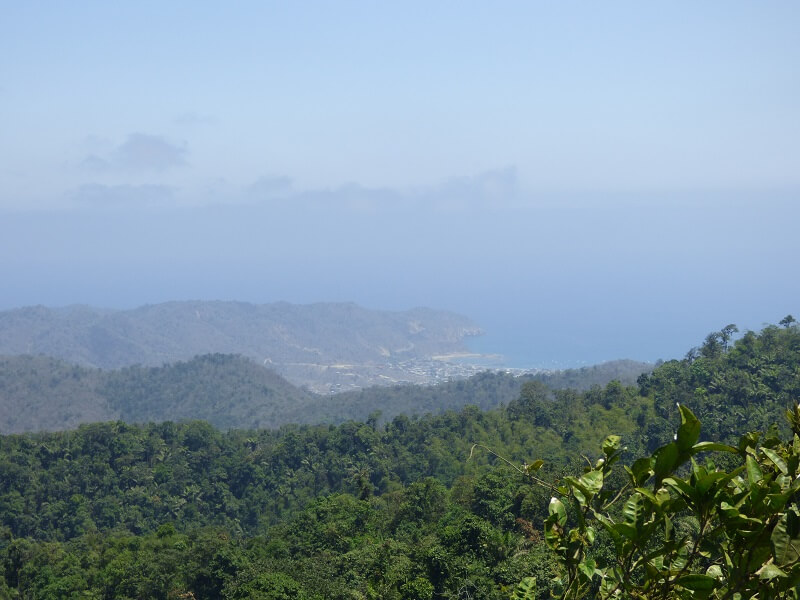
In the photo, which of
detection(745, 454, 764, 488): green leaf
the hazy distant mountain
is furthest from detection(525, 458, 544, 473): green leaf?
the hazy distant mountain

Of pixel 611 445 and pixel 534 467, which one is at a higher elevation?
pixel 611 445

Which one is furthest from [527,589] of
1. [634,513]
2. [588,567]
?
[634,513]

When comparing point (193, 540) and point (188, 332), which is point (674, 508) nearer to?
point (193, 540)

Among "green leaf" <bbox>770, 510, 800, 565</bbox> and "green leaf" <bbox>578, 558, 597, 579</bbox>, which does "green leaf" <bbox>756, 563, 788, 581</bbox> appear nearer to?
"green leaf" <bbox>770, 510, 800, 565</bbox>

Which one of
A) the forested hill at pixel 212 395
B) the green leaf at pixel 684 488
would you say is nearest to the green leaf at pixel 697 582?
the green leaf at pixel 684 488

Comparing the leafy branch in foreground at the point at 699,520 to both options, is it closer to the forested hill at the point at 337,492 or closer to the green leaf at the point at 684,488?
the green leaf at the point at 684,488

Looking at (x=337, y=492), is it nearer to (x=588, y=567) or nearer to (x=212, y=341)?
(x=588, y=567)
